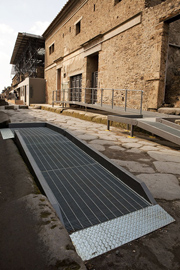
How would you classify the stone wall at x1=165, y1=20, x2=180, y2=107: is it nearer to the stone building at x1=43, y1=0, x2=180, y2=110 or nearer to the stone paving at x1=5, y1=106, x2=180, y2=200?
the stone building at x1=43, y1=0, x2=180, y2=110

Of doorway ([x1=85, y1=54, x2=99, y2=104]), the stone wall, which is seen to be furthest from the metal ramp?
doorway ([x1=85, y1=54, x2=99, y2=104])

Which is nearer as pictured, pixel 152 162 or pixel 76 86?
pixel 152 162

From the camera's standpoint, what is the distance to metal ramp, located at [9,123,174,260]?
117cm

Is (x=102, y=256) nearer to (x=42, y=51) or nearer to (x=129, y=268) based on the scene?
(x=129, y=268)

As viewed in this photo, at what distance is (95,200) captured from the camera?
1.50 m

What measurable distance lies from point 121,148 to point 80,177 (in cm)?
172

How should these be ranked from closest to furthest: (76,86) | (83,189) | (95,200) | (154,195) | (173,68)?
(95,200) → (83,189) → (154,195) → (173,68) → (76,86)

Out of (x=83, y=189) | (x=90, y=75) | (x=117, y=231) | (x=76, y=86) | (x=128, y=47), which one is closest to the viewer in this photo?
(x=117, y=231)

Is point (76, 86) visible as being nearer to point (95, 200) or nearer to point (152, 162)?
point (152, 162)

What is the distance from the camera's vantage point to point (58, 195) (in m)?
1.53

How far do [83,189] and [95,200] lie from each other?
17 cm

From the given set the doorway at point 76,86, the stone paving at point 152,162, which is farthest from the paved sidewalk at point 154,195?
the doorway at point 76,86

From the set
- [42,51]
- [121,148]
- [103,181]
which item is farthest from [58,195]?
[42,51]

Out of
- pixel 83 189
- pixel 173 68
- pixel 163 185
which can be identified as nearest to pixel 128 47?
pixel 173 68
